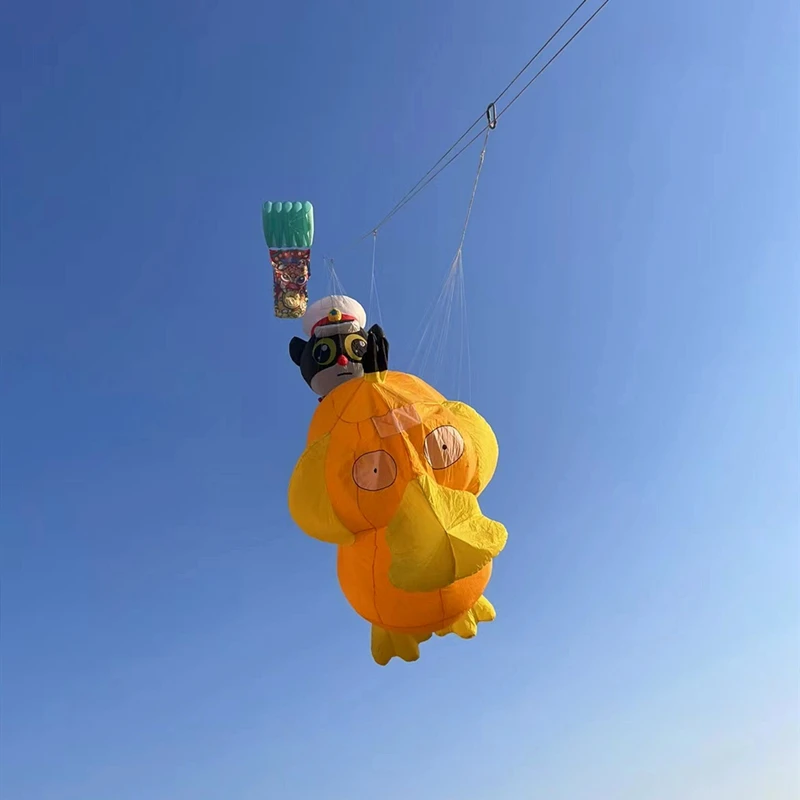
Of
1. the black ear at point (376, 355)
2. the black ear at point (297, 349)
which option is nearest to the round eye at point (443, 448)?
the black ear at point (376, 355)

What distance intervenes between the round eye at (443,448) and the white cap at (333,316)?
2.43 m

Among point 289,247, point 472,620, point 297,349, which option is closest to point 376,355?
point 297,349

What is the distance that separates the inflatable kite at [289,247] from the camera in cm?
959

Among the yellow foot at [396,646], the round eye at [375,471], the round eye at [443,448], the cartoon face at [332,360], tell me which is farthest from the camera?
the cartoon face at [332,360]

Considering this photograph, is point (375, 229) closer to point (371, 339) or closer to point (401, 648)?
point (371, 339)

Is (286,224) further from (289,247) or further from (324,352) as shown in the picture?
(324,352)

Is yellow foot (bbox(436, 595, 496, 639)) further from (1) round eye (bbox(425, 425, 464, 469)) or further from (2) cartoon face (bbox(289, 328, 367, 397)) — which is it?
(2) cartoon face (bbox(289, 328, 367, 397))

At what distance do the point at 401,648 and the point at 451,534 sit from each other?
68.4 inches

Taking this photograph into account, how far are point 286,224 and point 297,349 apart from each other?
2.50m

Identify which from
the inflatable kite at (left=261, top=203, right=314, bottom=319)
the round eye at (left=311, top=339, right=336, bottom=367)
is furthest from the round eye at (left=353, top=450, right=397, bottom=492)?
the inflatable kite at (left=261, top=203, right=314, bottom=319)

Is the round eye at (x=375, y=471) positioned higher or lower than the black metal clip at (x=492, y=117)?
lower

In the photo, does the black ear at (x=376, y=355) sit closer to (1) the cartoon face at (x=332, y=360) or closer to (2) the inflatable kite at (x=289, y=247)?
(1) the cartoon face at (x=332, y=360)

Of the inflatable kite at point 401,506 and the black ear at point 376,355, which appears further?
the black ear at point 376,355

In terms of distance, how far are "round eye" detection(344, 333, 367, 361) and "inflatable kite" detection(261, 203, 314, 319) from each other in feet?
6.22
